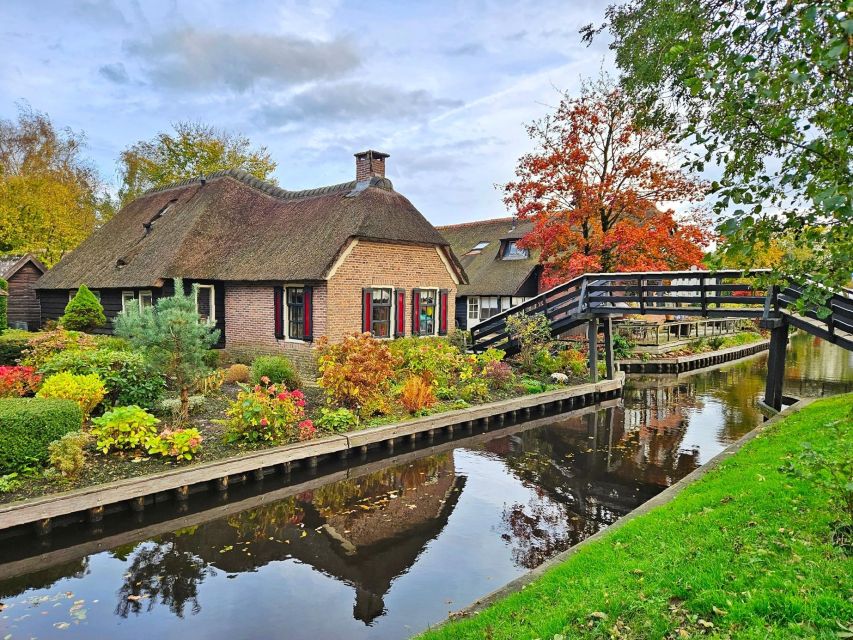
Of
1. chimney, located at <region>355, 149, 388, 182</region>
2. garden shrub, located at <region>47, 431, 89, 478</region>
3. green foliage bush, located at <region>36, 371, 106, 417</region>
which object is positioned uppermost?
chimney, located at <region>355, 149, 388, 182</region>

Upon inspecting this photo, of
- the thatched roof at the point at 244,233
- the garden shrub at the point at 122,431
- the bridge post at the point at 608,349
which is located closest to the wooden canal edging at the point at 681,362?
the bridge post at the point at 608,349

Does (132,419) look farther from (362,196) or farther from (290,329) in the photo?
(362,196)

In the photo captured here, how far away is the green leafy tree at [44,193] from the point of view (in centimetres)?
2967

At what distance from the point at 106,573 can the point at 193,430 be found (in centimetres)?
271

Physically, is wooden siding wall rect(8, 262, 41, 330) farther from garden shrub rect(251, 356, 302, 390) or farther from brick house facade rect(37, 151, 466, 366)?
garden shrub rect(251, 356, 302, 390)

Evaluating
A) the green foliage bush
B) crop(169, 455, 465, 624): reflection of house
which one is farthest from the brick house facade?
crop(169, 455, 465, 624): reflection of house

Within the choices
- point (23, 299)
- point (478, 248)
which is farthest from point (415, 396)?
point (23, 299)

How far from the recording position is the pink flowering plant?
946 centimetres

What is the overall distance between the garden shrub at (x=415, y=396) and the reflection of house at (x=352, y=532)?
8.88 feet

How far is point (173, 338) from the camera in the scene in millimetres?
9547

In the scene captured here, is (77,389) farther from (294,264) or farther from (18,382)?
(294,264)

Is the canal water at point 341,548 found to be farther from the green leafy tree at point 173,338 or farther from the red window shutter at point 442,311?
the red window shutter at point 442,311

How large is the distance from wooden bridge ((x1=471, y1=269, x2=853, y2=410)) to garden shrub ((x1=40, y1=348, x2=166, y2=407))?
11171mm

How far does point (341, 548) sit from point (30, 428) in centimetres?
479
